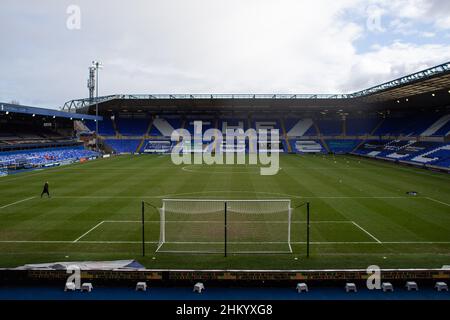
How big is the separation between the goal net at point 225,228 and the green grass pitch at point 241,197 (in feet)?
2.31

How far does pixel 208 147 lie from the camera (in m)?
74.6

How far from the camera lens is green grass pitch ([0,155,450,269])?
14.3 meters

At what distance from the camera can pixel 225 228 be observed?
1439 cm

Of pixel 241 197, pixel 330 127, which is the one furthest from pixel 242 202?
pixel 330 127

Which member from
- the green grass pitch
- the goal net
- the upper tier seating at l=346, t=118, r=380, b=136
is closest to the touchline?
the upper tier seating at l=346, t=118, r=380, b=136

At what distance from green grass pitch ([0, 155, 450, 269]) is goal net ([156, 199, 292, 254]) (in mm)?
705

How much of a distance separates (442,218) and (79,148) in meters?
62.7

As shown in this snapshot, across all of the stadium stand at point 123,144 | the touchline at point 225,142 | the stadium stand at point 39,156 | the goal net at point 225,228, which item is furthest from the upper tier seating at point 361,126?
the goal net at point 225,228

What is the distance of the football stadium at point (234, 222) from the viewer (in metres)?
10.6

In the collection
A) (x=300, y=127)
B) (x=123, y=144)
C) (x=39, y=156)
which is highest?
(x=300, y=127)

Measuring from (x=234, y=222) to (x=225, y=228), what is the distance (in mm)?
5508

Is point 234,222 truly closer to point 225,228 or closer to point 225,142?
point 225,228

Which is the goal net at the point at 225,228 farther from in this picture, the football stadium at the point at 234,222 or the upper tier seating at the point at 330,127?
the upper tier seating at the point at 330,127
